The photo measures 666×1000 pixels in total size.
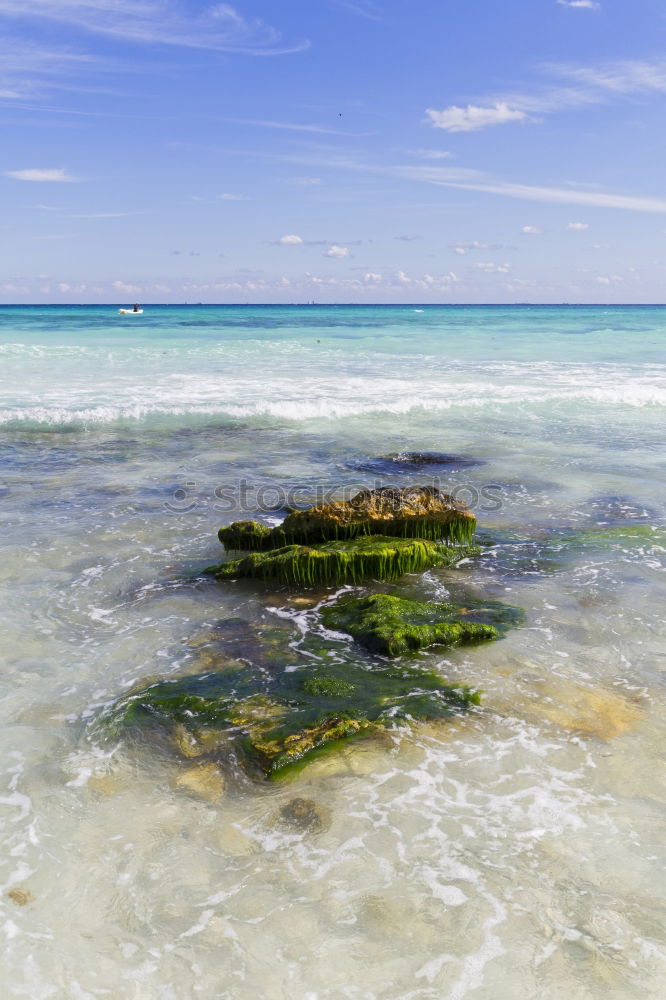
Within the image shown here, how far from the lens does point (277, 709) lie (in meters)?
5.05

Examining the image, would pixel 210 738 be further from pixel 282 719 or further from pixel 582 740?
pixel 582 740

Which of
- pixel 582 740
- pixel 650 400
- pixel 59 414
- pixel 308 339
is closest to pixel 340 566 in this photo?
pixel 582 740

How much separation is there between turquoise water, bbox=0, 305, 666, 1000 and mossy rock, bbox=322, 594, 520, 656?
221 millimetres

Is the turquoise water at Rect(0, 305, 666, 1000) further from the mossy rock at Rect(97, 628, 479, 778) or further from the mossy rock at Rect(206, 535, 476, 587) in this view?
the mossy rock at Rect(206, 535, 476, 587)

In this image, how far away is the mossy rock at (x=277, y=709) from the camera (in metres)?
4.60

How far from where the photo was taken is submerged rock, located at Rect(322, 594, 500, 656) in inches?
236

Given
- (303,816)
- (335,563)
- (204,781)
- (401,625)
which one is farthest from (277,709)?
(335,563)

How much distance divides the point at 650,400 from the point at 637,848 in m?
18.8

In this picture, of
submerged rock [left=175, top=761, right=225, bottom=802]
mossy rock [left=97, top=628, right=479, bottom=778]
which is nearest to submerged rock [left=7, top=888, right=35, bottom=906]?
submerged rock [left=175, top=761, right=225, bottom=802]

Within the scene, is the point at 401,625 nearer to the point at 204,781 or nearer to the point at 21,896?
the point at 204,781

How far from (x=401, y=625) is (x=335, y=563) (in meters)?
1.52

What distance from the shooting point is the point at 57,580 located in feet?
24.4

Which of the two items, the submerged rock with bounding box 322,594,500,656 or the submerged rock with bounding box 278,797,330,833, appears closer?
the submerged rock with bounding box 278,797,330,833

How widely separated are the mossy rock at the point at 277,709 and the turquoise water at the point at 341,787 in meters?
0.17
